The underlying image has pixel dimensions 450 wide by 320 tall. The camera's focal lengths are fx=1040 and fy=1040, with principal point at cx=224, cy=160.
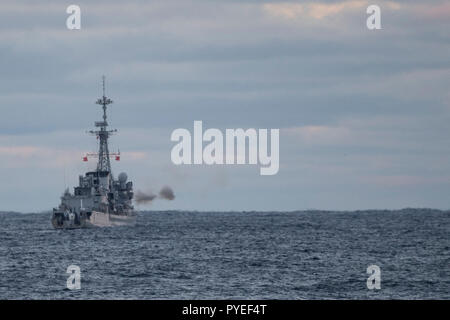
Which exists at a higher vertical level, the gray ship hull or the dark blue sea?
the gray ship hull

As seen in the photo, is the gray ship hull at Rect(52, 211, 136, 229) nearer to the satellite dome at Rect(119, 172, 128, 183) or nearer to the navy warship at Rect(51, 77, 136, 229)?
the navy warship at Rect(51, 77, 136, 229)

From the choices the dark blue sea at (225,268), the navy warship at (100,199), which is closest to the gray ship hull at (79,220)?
the navy warship at (100,199)

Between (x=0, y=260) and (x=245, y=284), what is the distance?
3016 centimetres

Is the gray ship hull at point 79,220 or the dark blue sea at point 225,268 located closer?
the dark blue sea at point 225,268

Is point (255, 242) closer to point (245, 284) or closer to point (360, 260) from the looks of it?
point (360, 260)

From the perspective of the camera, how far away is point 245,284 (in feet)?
213

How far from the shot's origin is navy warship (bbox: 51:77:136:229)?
154 metres

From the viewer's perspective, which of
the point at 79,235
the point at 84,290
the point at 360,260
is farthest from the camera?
the point at 79,235

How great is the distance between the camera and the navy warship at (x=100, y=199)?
154 m

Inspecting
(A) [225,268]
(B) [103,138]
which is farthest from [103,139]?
(A) [225,268]

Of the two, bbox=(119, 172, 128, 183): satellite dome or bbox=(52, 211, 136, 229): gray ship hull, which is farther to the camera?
bbox=(119, 172, 128, 183): satellite dome

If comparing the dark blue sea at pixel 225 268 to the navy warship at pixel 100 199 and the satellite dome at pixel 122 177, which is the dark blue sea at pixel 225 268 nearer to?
the navy warship at pixel 100 199

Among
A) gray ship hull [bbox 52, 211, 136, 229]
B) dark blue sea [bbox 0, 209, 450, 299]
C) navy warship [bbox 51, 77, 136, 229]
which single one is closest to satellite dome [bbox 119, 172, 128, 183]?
navy warship [bbox 51, 77, 136, 229]
